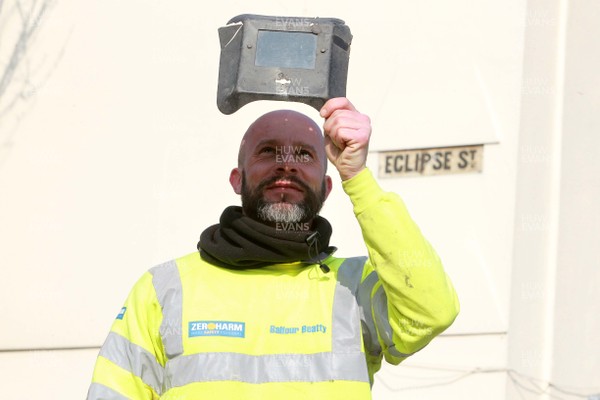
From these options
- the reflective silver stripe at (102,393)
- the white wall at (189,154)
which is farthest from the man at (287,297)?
the white wall at (189,154)

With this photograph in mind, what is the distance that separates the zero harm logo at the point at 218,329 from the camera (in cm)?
377

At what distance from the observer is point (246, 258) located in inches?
153

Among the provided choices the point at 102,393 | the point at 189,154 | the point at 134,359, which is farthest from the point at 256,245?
the point at 189,154

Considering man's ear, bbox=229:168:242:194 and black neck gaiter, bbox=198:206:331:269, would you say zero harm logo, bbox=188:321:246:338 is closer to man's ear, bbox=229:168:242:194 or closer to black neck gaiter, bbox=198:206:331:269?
black neck gaiter, bbox=198:206:331:269

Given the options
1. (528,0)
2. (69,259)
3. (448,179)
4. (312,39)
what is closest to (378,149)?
(448,179)

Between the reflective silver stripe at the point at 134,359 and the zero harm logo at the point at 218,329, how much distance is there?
→ 16 cm

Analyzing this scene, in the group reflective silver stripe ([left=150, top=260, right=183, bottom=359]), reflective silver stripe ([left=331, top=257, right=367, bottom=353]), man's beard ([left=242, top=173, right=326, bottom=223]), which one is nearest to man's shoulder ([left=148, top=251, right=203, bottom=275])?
reflective silver stripe ([left=150, top=260, right=183, bottom=359])

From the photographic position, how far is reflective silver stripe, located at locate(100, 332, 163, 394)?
3828mm

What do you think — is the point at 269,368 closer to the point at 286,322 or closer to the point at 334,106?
the point at 286,322

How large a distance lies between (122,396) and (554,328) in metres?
3.58

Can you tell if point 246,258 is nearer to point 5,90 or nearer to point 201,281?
point 201,281

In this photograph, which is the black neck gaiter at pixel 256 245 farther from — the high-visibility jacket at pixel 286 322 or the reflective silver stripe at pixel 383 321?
the reflective silver stripe at pixel 383 321

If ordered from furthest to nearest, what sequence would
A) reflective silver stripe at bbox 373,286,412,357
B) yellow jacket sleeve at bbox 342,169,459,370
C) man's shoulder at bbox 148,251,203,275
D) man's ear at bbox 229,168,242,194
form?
1. man's ear at bbox 229,168,242,194
2. man's shoulder at bbox 148,251,203,275
3. reflective silver stripe at bbox 373,286,412,357
4. yellow jacket sleeve at bbox 342,169,459,370

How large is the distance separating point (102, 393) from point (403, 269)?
0.94m
